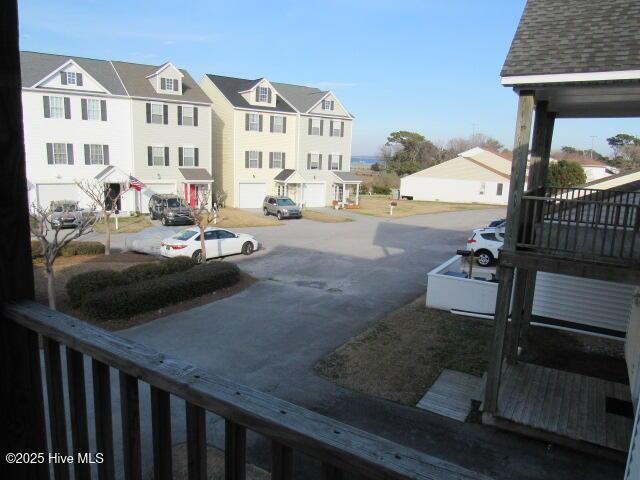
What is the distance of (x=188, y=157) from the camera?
117 ft

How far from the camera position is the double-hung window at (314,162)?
42.4m

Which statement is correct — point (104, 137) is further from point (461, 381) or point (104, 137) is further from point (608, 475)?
point (608, 475)

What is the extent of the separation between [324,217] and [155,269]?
21.8 m

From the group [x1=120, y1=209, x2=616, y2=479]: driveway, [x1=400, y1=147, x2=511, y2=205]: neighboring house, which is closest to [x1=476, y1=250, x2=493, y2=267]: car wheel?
[x1=120, y1=209, x2=616, y2=479]: driveway

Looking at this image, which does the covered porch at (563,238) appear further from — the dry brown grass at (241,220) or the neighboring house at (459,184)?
the neighboring house at (459,184)

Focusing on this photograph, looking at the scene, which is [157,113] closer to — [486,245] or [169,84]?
[169,84]

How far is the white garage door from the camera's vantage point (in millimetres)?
29812

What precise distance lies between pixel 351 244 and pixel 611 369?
16.1 metres

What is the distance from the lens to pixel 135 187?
3180 centimetres

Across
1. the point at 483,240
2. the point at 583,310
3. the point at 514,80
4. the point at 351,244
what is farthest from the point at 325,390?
the point at 351,244

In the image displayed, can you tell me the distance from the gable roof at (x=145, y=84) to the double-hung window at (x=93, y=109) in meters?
2.28

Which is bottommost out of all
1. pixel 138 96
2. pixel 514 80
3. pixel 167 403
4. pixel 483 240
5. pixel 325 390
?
pixel 325 390

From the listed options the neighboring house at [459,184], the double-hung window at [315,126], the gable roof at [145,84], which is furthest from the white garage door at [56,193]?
the neighboring house at [459,184]

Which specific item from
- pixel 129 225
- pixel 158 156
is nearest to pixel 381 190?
pixel 158 156
